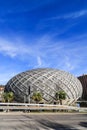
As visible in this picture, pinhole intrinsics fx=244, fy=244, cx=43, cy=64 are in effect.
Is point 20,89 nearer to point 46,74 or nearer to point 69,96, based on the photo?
point 46,74

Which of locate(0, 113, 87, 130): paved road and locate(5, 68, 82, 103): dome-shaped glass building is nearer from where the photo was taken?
locate(0, 113, 87, 130): paved road

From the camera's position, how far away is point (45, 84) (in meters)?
102

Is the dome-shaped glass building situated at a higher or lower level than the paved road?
higher

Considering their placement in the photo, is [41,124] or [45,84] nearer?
[41,124]

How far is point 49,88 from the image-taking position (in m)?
101

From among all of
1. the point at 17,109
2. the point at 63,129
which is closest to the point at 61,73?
the point at 17,109

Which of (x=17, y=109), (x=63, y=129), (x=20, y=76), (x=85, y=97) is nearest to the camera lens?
(x=63, y=129)

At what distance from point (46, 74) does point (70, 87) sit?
39.3 ft

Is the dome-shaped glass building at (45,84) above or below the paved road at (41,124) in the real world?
above

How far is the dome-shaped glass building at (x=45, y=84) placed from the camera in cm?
10056

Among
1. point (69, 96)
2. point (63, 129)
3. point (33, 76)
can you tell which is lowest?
point (63, 129)

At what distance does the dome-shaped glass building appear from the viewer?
100562 mm

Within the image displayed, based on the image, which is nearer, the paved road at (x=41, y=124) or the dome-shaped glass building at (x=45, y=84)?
the paved road at (x=41, y=124)

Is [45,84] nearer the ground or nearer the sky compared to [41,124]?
nearer the sky
